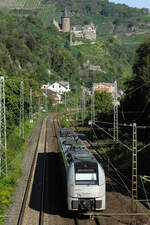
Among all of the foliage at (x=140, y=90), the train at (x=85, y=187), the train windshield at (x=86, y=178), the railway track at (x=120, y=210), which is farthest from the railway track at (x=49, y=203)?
the foliage at (x=140, y=90)

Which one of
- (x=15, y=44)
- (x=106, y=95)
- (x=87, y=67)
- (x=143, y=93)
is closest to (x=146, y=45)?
(x=143, y=93)

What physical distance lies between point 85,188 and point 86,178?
56cm

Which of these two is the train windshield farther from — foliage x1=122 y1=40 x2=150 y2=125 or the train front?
foliage x1=122 y1=40 x2=150 y2=125

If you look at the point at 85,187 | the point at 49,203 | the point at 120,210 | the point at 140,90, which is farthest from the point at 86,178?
the point at 140,90

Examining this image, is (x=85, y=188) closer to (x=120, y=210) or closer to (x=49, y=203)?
(x=120, y=210)

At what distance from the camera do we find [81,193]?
60.8 feet

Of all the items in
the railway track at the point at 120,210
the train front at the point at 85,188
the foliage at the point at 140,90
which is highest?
the foliage at the point at 140,90

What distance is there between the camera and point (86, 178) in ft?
61.9

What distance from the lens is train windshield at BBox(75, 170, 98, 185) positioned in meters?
18.8

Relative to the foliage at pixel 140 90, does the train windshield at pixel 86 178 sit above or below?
below

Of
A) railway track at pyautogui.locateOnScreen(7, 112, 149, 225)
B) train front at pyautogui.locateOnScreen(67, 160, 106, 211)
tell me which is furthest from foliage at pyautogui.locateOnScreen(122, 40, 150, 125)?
train front at pyautogui.locateOnScreen(67, 160, 106, 211)

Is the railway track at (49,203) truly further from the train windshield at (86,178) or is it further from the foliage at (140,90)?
the foliage at (140,90)

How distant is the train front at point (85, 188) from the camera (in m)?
18.5

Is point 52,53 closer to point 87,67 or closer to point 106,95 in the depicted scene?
point 87,67
